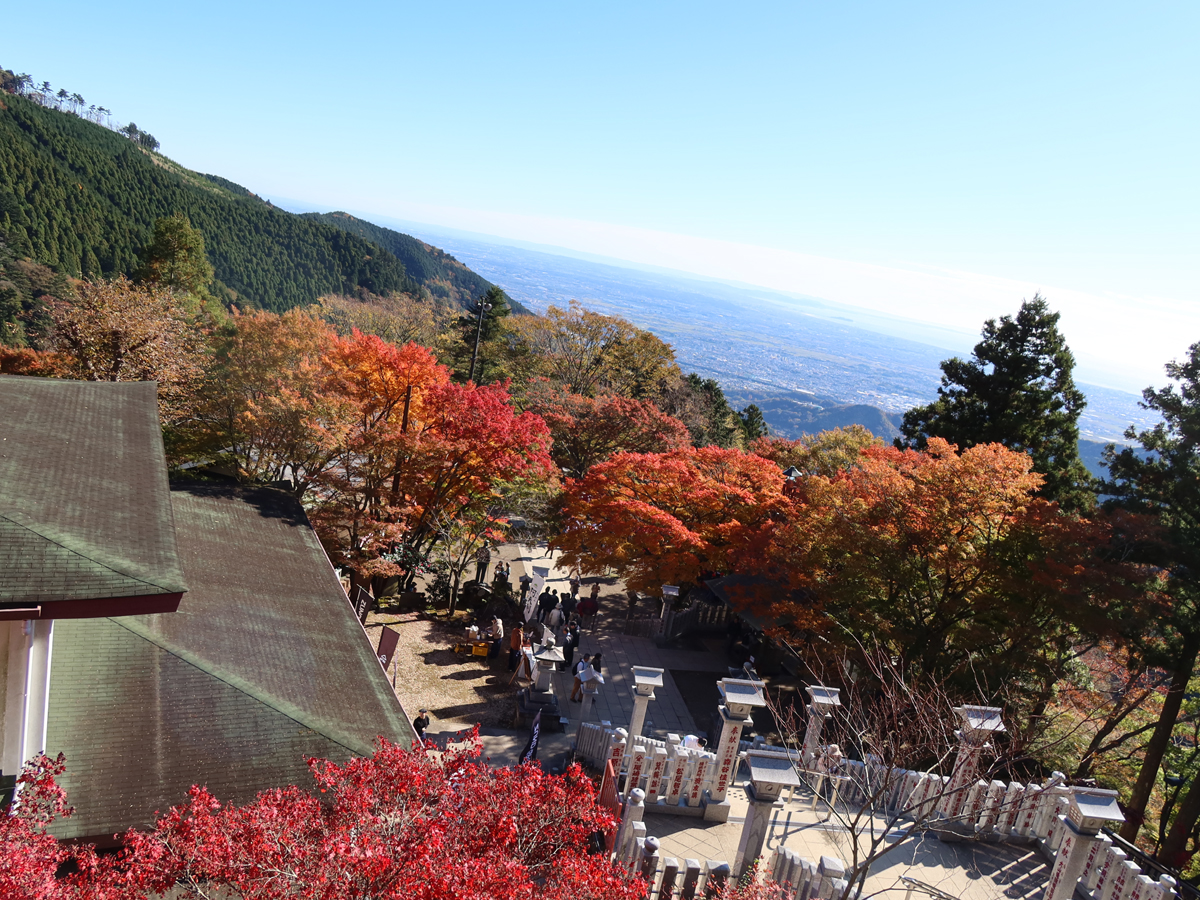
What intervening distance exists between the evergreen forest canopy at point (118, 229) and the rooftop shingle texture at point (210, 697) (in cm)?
4706

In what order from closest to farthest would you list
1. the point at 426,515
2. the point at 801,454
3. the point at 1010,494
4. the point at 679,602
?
the point at 1010,494
the point at 426,515
the point at 679,602
the point at 801,454

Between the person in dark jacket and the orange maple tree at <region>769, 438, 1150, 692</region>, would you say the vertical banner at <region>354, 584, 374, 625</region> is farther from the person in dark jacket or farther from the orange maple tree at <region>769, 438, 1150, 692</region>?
the orange maple tree at <region>769, 438, 1150, 692</region>

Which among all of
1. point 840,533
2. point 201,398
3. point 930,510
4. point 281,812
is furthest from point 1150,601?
point 201,398

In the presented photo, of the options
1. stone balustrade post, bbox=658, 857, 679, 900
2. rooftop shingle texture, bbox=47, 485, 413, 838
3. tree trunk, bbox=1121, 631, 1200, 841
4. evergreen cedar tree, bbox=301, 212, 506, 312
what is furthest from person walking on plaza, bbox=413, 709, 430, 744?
evergreen cedar tree, bbox=301, 212, 506, 312

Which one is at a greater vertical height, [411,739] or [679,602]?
[411,739]

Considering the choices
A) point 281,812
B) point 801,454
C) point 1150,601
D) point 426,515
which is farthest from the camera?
point 801,454

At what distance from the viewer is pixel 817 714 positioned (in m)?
9.45

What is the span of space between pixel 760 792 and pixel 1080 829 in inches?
144

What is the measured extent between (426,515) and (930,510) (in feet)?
38.1

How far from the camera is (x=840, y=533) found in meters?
13.4

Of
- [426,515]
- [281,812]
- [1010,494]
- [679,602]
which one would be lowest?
[679,602]

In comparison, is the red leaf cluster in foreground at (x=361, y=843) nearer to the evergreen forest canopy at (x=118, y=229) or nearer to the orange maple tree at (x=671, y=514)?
the orange maple tree at (x=671, y=514)

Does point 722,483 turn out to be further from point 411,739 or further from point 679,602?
point 411,739

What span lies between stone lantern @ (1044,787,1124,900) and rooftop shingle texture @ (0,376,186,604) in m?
9.80
